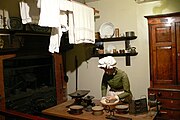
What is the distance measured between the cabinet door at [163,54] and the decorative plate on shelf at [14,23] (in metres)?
2.38

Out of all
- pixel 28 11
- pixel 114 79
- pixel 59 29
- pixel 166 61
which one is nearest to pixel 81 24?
pixel 59 29

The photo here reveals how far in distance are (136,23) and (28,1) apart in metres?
2.18

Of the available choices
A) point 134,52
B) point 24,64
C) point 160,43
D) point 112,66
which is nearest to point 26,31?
point 24,64

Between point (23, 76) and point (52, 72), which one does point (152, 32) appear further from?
point (23, 76)

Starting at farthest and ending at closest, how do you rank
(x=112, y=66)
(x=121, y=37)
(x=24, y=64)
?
1. (x=121, y=37)
2. (x=24, y=64)
3. (x=112, y=66)

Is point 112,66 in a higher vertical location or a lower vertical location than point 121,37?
lower

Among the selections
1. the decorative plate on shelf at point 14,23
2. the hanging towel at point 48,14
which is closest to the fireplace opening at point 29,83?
the decorative plate on shelf at point 14,23

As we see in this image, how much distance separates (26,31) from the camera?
364cm

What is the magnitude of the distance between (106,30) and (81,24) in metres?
1.39

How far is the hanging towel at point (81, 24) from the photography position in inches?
113

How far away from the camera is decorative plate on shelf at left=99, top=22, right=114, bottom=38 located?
4238 millimetres

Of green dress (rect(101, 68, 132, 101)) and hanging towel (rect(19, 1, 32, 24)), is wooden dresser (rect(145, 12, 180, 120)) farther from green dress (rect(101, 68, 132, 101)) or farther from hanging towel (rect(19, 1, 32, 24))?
hanging towel (rect(19, 1, 32, 24))

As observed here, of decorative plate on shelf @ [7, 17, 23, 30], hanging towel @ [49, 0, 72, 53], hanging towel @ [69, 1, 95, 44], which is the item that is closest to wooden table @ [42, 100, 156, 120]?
hanging towel @ [49, 0, 72, 53]

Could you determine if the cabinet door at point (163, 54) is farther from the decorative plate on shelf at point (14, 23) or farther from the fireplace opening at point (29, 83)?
the decorative plate on shelf at point (14, 23)
